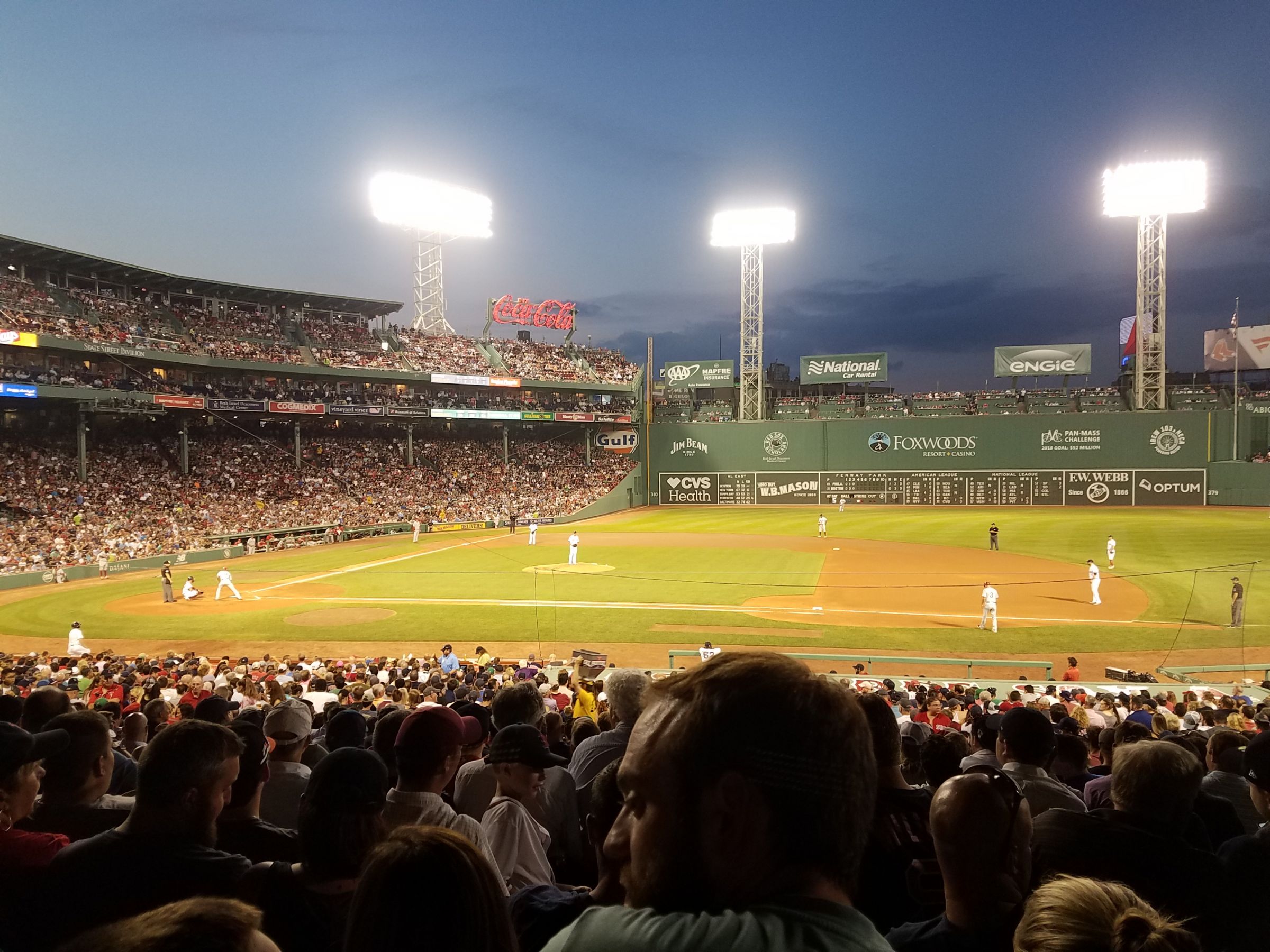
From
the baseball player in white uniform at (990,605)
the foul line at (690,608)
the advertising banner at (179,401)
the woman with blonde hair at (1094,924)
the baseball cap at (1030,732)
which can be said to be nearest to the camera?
the woman with blonde hair at (1094,924)

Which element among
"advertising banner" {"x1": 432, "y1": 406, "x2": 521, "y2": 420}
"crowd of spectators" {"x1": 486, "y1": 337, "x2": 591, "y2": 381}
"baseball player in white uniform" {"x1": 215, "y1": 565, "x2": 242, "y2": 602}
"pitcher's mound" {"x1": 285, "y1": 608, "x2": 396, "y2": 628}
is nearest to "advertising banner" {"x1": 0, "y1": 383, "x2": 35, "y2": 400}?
"baseball player in white uniform" {"x1": 215, "y1": 565, "x2": 242, "y2": 602}

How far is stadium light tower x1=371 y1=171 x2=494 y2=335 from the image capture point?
62.8 metres

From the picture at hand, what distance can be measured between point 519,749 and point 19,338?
4881cm

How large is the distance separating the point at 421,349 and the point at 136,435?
23.4 metres

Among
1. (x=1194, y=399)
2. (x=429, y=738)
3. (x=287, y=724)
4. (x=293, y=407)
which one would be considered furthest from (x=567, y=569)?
(x=1194, y=399)

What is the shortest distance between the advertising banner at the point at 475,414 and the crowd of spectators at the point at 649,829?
2128 inches

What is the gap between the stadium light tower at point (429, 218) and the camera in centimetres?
6281

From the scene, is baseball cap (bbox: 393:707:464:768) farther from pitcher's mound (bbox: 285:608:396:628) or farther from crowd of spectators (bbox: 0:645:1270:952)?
pitcher's mound (bbox: 285:608:396:628)

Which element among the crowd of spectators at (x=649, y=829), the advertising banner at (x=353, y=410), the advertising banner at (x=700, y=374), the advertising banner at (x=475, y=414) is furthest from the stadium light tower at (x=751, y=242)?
the crowd of spectators at (x=649, y=829)

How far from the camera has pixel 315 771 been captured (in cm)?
315

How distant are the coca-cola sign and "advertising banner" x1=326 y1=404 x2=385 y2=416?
18.7 m

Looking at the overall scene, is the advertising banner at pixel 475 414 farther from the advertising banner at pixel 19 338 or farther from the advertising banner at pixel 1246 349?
the advertising banner at pixel 1246 349

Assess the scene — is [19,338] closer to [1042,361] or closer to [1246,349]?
[1042,361]

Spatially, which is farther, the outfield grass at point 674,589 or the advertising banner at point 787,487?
the advertising banner at point 787,487
